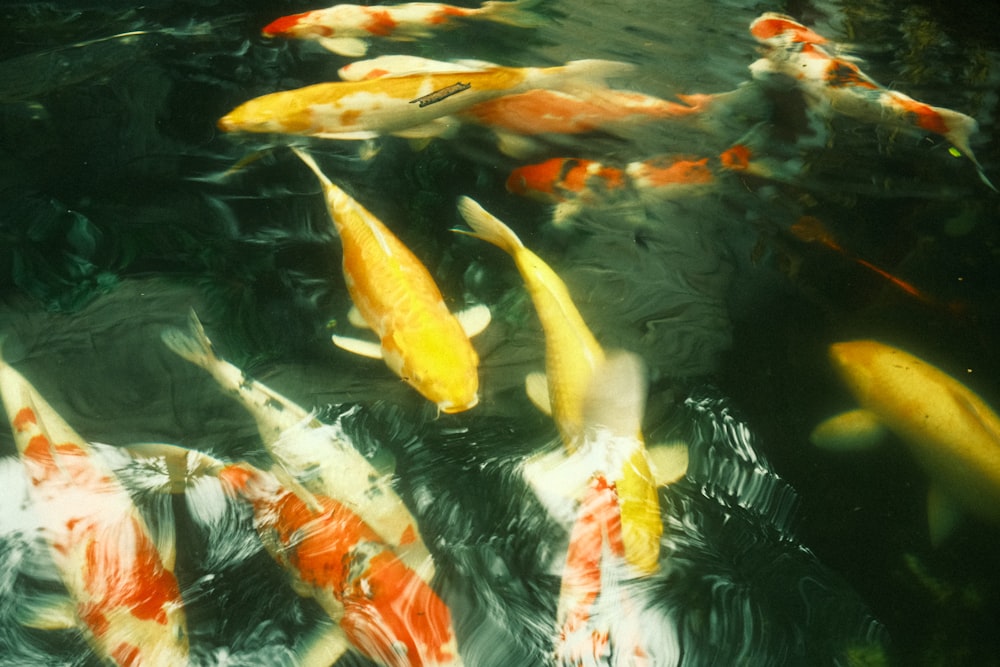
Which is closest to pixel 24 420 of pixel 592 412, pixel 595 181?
pixel 592 412

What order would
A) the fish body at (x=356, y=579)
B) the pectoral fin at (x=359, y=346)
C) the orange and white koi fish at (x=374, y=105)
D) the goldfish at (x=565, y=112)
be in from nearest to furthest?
the fish body at (x=356, y=579)
the pectoral fin at (x=359, y=346)
the orange and white koi fish at (x=374, y=105)
the goldfish at (x=565, y=112)

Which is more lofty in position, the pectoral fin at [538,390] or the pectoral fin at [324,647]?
the pectoral fin at [538,390]

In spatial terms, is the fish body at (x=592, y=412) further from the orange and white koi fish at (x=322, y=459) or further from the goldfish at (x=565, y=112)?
the goldfish at (x=565, y=112)

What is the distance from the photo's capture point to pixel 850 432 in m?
2.01

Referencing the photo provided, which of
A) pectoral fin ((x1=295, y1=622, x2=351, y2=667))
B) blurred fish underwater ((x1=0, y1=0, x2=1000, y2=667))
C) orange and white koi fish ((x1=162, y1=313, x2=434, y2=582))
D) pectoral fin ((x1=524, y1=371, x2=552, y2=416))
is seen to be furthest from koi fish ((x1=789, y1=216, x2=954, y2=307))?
pectoral fin ((x1=295, y1=622, x2=351, y2=667))

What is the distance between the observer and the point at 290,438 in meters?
1.93

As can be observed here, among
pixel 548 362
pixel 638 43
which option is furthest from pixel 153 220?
pixel 638 43

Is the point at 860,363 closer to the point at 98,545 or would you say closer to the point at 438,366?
the point at 438,366

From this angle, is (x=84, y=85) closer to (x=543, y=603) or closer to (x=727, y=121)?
(x=727, y=121)

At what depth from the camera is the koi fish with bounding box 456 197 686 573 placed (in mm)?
1737

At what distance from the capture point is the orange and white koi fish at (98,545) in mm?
1561

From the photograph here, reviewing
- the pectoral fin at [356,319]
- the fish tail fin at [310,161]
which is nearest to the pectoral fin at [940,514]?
the pectoral fin at [356,319]

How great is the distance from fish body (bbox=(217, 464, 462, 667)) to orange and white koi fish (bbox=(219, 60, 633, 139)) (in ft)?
5.00

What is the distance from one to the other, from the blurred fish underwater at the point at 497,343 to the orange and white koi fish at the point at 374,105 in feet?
0.04
